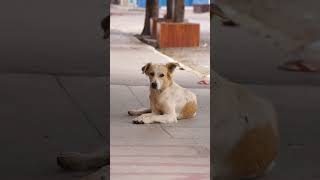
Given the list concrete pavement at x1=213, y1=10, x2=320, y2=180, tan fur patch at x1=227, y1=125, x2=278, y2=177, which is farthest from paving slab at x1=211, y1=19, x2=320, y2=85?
tan fur patch at x1=227, y1=125, x2=278, y2=177

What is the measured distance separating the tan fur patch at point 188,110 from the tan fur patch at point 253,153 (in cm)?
257

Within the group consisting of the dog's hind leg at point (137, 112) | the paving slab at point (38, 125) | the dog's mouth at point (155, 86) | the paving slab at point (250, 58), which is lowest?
the dog's hind leg at point (137, 112)

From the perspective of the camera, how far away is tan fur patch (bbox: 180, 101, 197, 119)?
6.52 metres

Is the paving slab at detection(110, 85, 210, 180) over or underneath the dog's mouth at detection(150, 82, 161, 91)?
underneath

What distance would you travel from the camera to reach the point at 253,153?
3955mm

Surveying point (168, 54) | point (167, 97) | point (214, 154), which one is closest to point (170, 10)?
point (168, 54)

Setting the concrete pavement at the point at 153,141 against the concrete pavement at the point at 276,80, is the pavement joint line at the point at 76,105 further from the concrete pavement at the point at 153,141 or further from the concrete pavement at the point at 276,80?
the concrete pavement at the point at 153,141

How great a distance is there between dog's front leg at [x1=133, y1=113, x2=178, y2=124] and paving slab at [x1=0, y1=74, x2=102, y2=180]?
2.84m

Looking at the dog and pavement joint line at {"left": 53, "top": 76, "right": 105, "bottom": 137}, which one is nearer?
pavement joint line at {"left": 53, "top": 76, "right": 105, "bottom": 137}

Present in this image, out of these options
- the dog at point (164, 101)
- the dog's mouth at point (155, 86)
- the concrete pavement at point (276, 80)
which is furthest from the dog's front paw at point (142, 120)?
the concrete pavement at point (276, 80)

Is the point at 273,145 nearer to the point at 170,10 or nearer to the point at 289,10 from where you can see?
the point at 289,10

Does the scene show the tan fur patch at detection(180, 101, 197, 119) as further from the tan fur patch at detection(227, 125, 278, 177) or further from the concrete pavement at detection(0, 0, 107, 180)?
the concrete pavement at detection(0, 0, 107, 180)

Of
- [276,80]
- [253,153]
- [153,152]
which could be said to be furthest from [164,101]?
[276,80]

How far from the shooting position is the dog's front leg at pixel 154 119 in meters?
6.23
